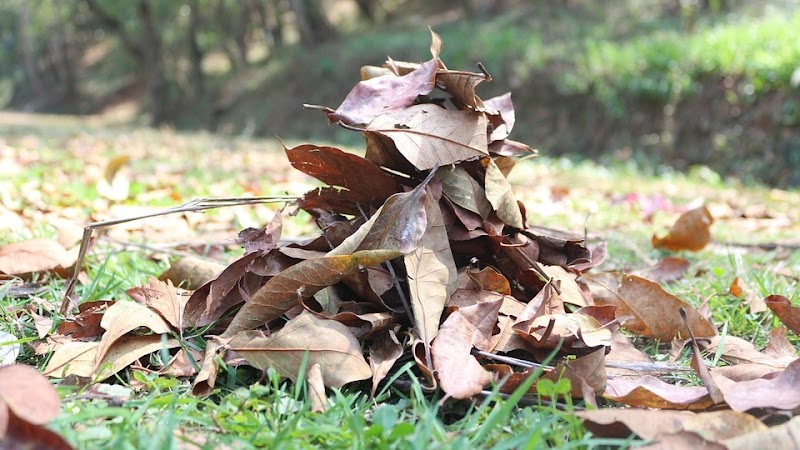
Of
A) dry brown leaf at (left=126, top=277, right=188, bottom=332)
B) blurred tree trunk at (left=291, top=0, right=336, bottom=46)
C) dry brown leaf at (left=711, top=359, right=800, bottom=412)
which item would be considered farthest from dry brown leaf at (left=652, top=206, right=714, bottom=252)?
blurred tree trunk at (left=291, top=0, right=336, bottom=46)

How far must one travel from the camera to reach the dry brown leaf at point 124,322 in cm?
119

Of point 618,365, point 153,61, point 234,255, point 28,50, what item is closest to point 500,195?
point 618,365

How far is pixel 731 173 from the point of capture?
726cm

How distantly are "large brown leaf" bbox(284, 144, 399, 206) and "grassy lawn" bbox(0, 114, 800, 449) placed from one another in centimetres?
37

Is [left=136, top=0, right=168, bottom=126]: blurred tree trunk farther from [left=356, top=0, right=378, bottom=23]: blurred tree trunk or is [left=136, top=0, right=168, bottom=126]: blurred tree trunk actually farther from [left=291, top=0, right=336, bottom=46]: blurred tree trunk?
[left=356, top=0, right=378, bottom=23]: blurred tree trunk

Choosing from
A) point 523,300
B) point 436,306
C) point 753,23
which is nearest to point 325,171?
point 436,306

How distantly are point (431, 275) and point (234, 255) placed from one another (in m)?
1.01

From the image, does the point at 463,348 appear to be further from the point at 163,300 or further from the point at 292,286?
the point at 163,300

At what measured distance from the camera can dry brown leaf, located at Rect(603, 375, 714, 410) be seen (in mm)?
1057

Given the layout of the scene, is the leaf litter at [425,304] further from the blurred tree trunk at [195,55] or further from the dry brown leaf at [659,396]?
the blurred tree trunk at [195,55]

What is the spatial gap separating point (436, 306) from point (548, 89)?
9464mm

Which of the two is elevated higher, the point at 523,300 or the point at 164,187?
the point at 523,300

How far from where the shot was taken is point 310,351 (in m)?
1.12

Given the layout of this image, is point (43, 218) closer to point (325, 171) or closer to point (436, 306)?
point (325, 171)
